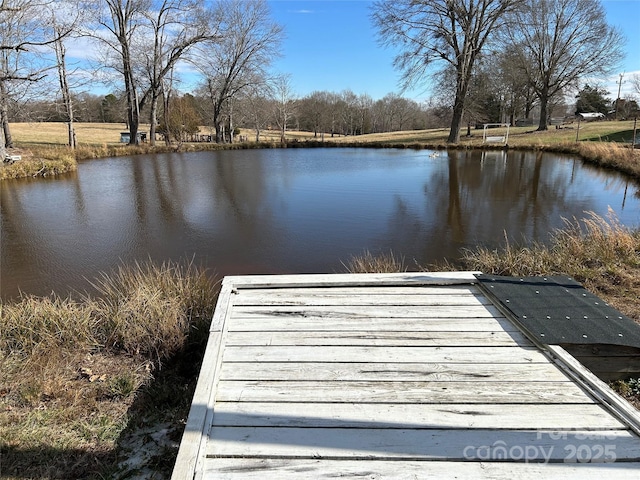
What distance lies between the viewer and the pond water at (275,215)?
18.4 ft

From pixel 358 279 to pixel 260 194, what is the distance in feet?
25.0

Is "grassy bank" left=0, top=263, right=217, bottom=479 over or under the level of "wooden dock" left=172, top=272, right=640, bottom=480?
under

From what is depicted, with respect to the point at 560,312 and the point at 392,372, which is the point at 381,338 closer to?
the point at 392,372

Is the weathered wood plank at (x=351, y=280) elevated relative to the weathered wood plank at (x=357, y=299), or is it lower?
elevated

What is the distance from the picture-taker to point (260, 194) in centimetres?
1041

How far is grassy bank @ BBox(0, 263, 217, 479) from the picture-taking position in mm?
1925

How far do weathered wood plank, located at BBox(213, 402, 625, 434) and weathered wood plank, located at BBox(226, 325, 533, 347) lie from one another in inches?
20.9

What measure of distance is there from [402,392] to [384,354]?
1.06 feet

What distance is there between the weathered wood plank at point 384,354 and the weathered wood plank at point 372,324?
212mm

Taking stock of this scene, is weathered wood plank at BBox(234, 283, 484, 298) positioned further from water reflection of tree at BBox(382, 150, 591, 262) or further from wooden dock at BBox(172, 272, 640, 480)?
water reflection of tree at BBox(382, 150, 591, 262)

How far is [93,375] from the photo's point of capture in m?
2.53

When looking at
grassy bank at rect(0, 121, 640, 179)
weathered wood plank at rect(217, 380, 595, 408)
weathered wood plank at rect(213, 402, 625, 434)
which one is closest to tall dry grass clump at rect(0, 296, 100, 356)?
weathered wood plank at rect(217, 380, 595, 408)

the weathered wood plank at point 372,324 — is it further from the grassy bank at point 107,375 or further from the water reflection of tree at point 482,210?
the water reflection of tree at point 482,210

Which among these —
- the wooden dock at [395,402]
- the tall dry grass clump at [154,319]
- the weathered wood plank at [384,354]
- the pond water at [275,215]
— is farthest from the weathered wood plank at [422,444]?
the pond water at [275,215]
